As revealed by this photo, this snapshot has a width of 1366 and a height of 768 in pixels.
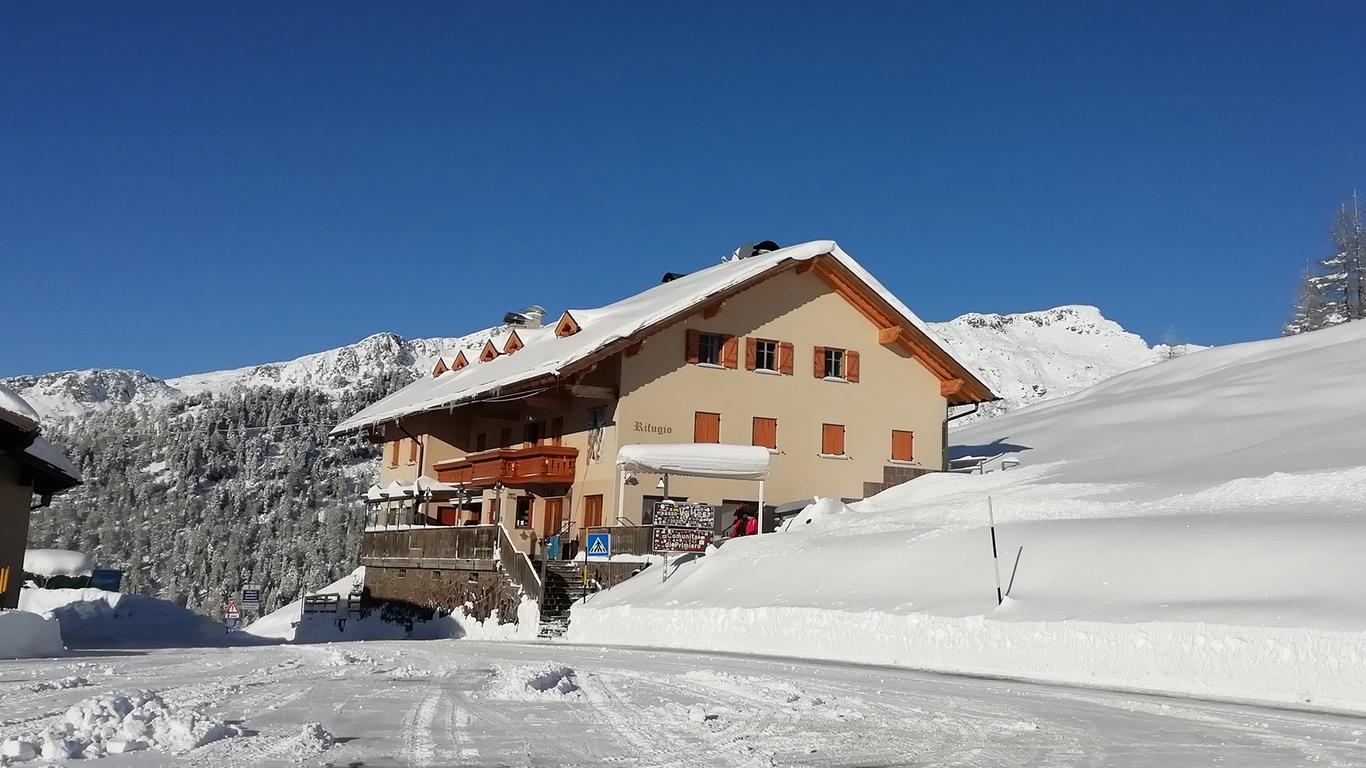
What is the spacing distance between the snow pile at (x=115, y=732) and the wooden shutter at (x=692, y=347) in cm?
2675

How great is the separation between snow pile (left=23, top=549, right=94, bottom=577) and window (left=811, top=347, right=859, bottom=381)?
75.8 ft

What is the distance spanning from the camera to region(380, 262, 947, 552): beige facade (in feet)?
109

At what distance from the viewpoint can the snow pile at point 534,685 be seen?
10.4 meters

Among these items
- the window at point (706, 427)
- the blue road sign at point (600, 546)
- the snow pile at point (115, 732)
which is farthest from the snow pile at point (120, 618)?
the snow pile at point (115, 732)

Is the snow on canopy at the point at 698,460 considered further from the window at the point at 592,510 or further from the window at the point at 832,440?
the window at the point at 832,440

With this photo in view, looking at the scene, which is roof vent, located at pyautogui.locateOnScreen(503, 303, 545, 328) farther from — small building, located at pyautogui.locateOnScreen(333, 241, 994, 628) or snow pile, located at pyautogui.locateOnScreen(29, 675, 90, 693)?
snow pile, located at pyautogui.locateOnScreen(29, 675, 90, 693)

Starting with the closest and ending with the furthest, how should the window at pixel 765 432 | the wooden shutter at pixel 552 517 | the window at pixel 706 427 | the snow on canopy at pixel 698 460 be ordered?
1. the snow on canopy at pixel 698 460
2. the window at pixel 706 427
3. the window at pixel 765 432
4. the wooden shutter at pixel 552 517

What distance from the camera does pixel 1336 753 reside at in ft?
25.7

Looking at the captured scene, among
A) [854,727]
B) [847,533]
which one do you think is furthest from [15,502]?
[854,727]

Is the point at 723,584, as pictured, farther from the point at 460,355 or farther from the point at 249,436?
the point at 249,436

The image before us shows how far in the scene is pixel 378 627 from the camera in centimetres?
3844

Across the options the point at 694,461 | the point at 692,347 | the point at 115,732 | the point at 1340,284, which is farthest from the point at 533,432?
the point at 1340,284

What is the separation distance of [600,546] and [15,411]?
12.6 meters

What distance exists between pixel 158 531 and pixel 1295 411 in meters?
153
